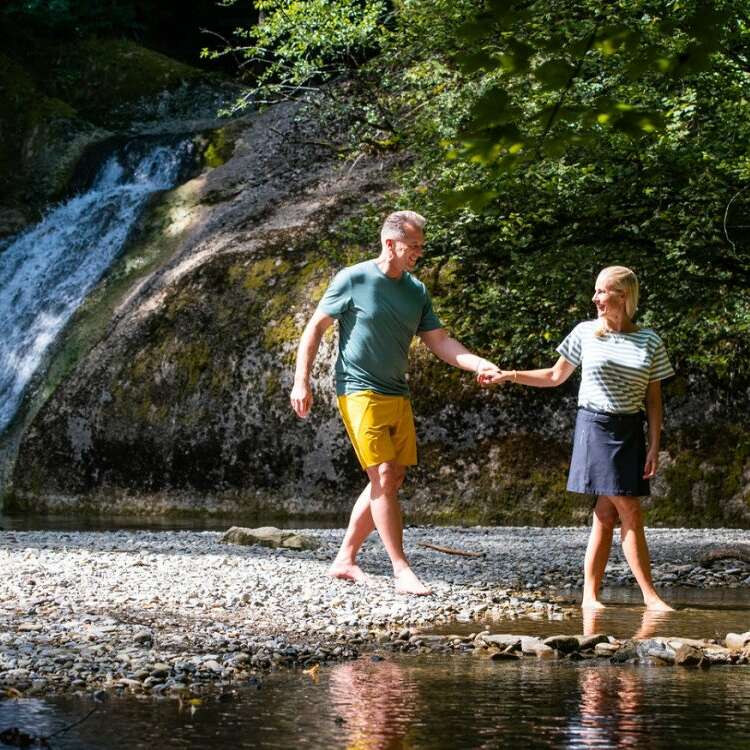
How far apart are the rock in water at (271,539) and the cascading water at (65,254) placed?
9.71m

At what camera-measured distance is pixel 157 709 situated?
15.4ft

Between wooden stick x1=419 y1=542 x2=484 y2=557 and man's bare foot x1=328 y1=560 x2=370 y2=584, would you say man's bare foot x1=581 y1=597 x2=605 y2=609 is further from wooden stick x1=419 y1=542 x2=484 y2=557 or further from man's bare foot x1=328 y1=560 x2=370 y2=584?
wooden stick x1=419 y1=542 x2=484 y2=557

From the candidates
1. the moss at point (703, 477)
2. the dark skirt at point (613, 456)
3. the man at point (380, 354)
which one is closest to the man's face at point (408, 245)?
the man at point (380, 354)

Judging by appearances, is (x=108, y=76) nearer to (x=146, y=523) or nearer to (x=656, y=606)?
(x=146, y=523)

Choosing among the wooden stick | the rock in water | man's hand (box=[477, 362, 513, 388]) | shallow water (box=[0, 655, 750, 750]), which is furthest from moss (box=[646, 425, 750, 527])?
shallow water (box=[0, 655, 750, 750])

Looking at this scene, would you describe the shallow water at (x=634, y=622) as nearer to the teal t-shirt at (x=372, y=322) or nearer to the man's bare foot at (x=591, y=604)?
the man's bare foot at (x=591, y=604)

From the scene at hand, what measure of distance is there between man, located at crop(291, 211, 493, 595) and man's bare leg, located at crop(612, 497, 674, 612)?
1173 millimetres

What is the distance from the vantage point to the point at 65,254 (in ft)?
74.4

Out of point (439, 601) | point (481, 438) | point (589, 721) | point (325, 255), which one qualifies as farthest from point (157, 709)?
point (325, 255)

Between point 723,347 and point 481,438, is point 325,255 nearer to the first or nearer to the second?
point 481,438

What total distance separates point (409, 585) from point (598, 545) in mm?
1167

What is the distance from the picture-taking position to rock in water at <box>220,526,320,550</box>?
421 inches

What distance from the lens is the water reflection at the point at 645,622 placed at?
665cm

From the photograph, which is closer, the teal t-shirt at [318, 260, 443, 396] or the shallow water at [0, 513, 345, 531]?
the teal t-shirt at [318, 260, 443, 396]
